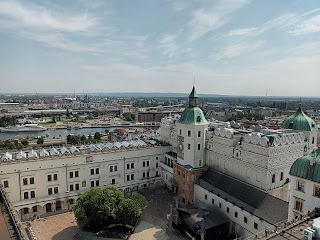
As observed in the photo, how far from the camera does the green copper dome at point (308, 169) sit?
82.4 ft

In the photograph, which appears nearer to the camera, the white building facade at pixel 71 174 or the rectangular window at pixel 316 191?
the rectangular window at pixel 316 191

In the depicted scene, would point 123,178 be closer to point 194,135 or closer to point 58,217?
point 58,217

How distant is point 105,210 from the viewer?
38.0 m

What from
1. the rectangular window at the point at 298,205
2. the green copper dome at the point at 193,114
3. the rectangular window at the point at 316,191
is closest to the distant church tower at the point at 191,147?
the green copper dome at the point at 193,114

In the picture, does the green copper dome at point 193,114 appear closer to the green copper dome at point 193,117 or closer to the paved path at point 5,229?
the green copper dome at point 193,117

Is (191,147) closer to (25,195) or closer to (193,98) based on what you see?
(193,98)

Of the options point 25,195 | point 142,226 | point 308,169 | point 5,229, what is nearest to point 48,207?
point 25,195

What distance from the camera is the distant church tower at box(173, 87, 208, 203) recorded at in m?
47.7

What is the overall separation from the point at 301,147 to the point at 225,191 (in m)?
13.2

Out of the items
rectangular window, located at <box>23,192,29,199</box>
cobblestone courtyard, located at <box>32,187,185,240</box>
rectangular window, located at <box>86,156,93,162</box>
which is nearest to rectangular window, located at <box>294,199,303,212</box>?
cobblestone courtyard, located at <box>32,187,185,240</box>

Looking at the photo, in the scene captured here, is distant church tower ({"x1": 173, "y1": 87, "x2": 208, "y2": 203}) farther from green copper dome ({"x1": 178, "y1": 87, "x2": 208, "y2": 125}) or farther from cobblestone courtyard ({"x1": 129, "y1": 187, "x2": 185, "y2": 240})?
cobblestone courtyard ({"x1": 129, "y1": 187, "x2": 185, "y2": 240})

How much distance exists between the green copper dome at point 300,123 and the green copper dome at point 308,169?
1827 cm

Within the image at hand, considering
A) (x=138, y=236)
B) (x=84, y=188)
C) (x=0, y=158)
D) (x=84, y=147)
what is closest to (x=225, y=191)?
(x=138, y=236)

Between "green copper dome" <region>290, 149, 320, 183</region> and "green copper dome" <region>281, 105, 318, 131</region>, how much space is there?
59.9ft
